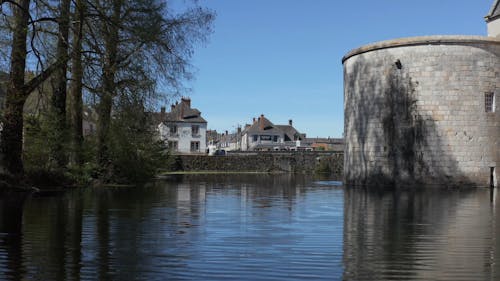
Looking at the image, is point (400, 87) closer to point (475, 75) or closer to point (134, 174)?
point (475, 75)

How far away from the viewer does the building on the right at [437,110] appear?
25.0 m

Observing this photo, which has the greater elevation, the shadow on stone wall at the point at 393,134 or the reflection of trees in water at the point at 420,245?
the shadow on stone wall at the point at 393,134

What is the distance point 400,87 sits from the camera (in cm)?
2597

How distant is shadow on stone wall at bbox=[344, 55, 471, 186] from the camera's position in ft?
83.0

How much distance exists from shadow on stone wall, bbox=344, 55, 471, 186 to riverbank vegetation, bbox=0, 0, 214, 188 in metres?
9.53

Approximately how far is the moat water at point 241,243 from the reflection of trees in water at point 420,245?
0.04 ft

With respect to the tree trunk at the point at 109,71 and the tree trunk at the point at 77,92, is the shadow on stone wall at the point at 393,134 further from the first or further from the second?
the tree trunk at the point at 77,92

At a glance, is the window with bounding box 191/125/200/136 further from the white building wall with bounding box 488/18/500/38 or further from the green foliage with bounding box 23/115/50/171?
the green foliage with bounding box 23/115/50/171

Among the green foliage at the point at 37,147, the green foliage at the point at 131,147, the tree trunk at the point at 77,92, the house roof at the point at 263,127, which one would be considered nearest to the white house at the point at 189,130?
the house roof at the point at 263,127

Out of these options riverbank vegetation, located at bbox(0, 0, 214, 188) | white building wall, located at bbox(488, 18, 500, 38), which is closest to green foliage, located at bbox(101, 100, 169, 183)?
riverbank vegetation, located at bbox(0, 0, 214, 188)

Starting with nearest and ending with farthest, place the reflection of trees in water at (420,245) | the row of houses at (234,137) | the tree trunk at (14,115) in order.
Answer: the reflection of trees in water at (420,245) < the tree trunk at (14,115) < the row of houses at (234,137)

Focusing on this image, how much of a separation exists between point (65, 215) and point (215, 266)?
227 inches

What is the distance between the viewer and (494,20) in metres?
30.8

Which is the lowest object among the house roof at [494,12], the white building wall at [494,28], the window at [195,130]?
the window at [195,130]
